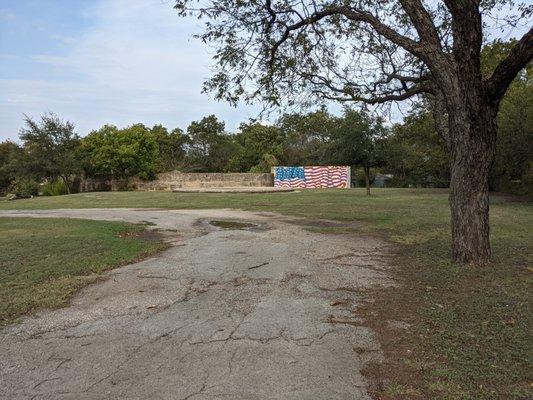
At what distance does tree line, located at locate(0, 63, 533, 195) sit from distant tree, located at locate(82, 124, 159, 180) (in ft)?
0.27

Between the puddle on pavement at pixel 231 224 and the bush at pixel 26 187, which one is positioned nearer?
the puddle on pavement at pixel 231 224

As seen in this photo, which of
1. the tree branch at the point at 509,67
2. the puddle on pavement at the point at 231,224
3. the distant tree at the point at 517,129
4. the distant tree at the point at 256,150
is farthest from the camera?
the distant tree at the point at 256,150

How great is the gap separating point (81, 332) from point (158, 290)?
4.81 ft

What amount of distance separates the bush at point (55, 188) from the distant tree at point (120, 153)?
2343 millimetres

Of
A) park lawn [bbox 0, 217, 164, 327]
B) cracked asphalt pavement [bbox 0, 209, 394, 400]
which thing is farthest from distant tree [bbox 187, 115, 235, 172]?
cracked asphalt pavement [bbox 0, 209, 394, 400]

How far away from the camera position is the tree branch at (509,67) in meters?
5.89

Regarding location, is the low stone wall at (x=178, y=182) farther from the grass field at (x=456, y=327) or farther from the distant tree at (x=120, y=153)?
the grass field at (x=456, y=327)

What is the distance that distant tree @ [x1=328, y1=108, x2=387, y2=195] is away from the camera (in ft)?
75.2

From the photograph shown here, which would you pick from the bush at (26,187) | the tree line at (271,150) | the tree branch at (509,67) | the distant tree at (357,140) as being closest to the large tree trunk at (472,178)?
the tree branch at (509,67)

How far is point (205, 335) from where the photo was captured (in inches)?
162

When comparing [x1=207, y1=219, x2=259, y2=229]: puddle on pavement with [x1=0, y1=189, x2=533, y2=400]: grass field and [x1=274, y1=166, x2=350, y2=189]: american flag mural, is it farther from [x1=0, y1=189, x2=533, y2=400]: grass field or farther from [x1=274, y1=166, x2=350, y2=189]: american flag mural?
[x1=274, y1=166, x2=350, y2=189]: american flag mural

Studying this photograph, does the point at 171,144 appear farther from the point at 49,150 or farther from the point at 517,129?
the point at 517,129

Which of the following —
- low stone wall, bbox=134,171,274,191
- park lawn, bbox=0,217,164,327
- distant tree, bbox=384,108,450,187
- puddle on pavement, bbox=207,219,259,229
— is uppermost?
distant tree, bbox=384,108,450,187

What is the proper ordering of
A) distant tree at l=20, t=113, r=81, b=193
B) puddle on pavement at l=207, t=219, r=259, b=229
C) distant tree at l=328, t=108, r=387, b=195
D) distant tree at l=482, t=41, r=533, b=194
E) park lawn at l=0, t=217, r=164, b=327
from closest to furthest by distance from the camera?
1. park lawn at l=0, t=217, r=164, b=327
2. puddle on pavement at l=207, t=219, r=259, b=229
3. distant tree at l=482, t=41, r=533, b=194
4. distant tree at l=328, t=108, r=387, b=195
5. distant tree at l=20, t=113, r=81, b=193
